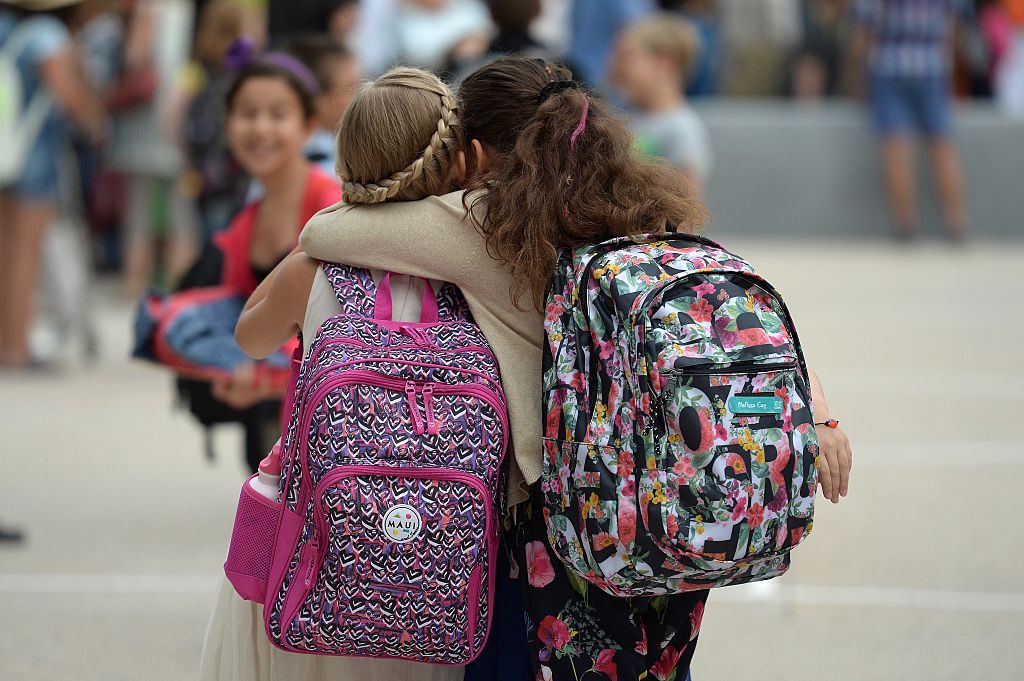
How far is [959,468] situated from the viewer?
6.07 m

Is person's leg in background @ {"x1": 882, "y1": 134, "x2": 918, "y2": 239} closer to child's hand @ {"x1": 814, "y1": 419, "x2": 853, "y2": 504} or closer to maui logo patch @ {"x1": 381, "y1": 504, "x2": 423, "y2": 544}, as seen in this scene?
child's hand @ {"x1": 814, "y1": 419, "x2": 853, "y2": 504}

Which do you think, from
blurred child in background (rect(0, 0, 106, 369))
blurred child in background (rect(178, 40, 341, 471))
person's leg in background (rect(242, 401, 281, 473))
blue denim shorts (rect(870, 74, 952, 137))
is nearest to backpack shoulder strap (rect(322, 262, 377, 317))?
blurred child in background (rect(178, 40, 341, 471))

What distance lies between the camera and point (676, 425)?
237 cm

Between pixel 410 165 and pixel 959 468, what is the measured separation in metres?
4.06

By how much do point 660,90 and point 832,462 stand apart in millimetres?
4707

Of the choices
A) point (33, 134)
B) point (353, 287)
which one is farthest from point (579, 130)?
point (33, 134)

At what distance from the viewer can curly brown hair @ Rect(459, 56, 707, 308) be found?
8.43 feet

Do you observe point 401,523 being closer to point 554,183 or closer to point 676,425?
point 676,425

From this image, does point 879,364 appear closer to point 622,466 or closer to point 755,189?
point 755,189

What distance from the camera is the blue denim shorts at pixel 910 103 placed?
11875mm

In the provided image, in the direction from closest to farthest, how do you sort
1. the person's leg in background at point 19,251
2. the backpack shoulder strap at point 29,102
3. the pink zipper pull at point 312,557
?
the pink zipper pull at point 312,557, the backpack shoulder strap at point 29,102, the person's leg in background at point 19,251

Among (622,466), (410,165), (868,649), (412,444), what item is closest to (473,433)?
(412,444)

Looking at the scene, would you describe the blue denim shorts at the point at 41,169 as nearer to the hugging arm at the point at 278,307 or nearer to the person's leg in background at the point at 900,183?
the hugging arm at the point at 278,307

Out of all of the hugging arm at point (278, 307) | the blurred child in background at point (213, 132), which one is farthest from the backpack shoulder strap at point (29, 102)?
the hugging arm at point (278, 307)
